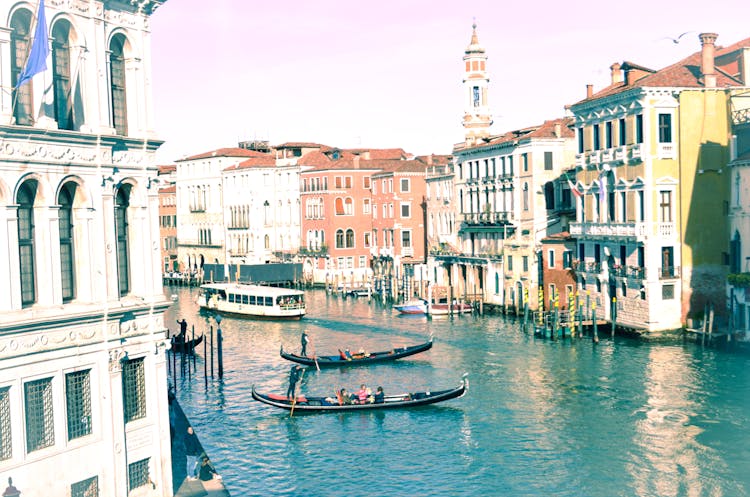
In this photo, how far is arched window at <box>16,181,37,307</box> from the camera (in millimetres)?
14414

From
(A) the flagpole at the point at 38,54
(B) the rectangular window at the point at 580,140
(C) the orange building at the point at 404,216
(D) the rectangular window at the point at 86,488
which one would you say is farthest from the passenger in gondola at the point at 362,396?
(C) the orange building at the point at 404,216

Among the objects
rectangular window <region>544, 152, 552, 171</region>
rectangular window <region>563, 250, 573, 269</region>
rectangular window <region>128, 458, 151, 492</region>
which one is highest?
rectangular window <region>544, 152, 552, 171</region>

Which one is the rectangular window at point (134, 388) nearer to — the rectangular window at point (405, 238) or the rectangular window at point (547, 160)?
the rectangular window at point (547, 160)

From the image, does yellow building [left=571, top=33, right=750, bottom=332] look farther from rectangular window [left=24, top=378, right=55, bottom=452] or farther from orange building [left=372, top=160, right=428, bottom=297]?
rectangular window [left=24, top=378, right=55, bottom=452]

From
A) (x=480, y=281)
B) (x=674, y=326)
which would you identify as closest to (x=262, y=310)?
(x=480, y=281)

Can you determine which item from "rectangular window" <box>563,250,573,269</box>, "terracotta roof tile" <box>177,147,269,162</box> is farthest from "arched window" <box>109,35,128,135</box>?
"terracotta roof tile" <box>177,147,269,162</box>

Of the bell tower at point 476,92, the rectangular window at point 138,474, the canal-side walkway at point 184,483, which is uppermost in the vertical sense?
the bell tower at point 476,92

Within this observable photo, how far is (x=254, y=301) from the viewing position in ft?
177

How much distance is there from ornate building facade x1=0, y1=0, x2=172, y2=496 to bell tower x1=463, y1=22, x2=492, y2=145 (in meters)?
47.9

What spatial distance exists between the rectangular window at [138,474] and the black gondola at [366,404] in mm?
12142

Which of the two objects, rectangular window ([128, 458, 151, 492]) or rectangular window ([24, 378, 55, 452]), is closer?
rectangular window ([24, 378, 55, 452])

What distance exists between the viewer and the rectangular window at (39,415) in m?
14.4

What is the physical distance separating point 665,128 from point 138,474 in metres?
29.8

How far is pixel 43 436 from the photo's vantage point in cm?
1464
